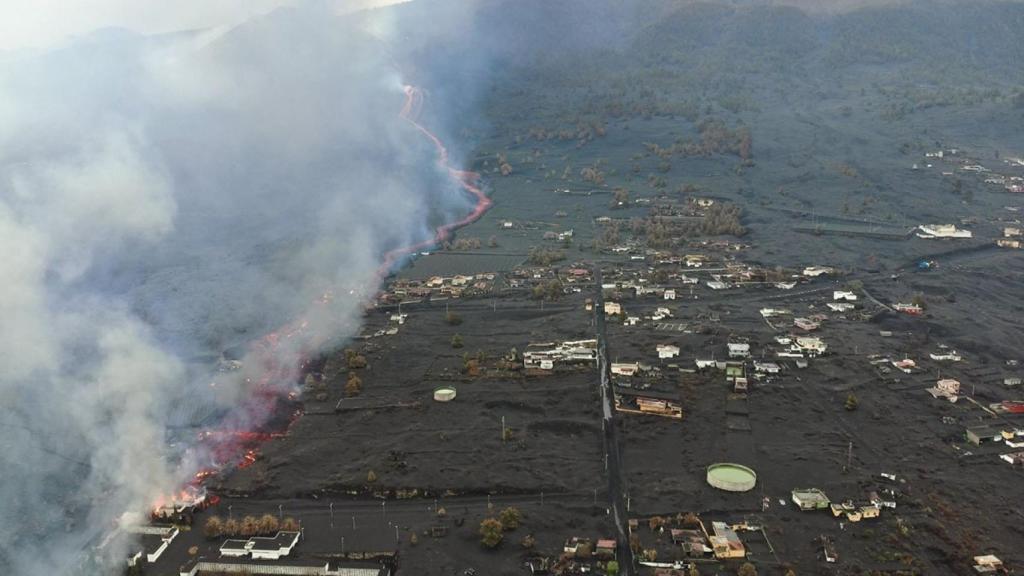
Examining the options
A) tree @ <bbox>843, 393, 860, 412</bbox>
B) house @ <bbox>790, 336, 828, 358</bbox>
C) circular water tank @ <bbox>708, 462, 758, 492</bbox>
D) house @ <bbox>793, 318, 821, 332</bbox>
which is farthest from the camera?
house @ <bbox>793, 318, 821, 332</bbox>

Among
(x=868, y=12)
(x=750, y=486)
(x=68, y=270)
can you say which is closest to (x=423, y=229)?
(x=68, y=270)

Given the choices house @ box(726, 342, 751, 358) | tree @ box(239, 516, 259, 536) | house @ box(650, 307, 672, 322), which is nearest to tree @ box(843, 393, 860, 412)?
house @ box(726, 342, 751, 358)

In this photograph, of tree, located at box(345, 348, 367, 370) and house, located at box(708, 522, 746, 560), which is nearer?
house, located at box(708, 522, 746, 560)

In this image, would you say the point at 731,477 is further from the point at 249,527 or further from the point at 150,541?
the point at 150,541

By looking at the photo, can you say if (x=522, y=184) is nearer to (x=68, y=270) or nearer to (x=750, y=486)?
(x=68, y=270)

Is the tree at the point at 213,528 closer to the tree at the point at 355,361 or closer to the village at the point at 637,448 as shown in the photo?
the village at the point at 637,448

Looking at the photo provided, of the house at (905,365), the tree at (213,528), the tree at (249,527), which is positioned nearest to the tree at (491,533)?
the tree at (249,527)

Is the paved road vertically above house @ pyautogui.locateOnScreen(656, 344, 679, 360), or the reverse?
the paved road

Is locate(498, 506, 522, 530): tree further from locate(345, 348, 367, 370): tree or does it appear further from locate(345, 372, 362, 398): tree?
locate(345, 348, 367, 370): tree
